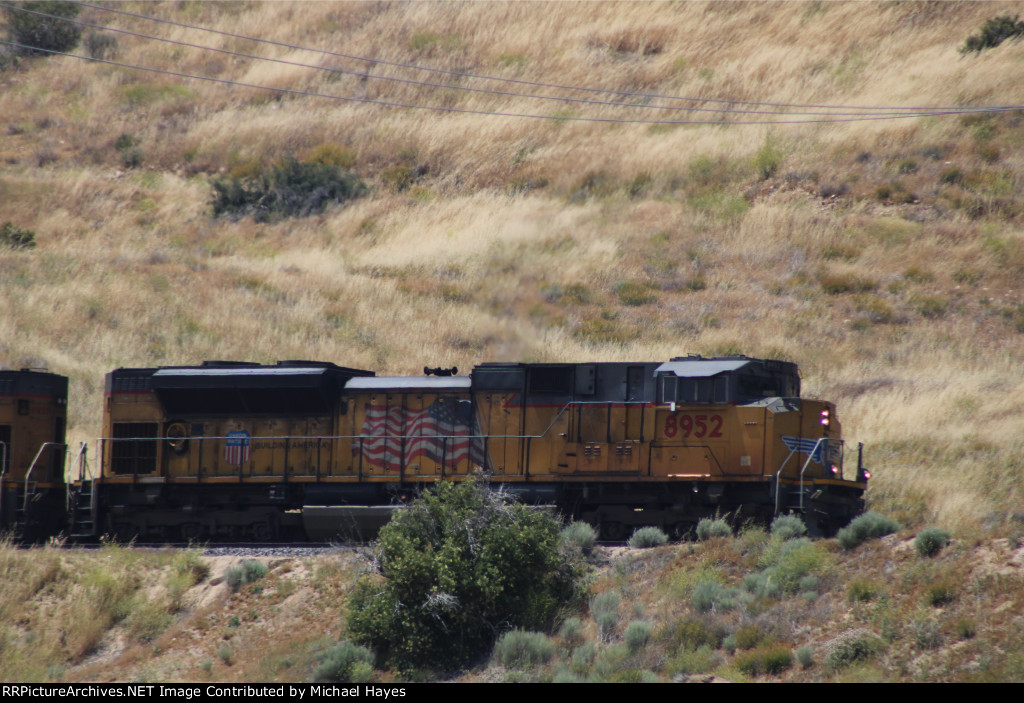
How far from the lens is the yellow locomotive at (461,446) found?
647 inches

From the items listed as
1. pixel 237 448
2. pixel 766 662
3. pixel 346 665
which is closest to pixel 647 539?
pixel 766 662

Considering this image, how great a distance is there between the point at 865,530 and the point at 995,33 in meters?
34.2

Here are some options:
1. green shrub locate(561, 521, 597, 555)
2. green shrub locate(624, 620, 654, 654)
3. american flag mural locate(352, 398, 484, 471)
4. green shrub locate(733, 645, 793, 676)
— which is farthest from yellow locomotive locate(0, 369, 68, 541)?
green shrub locate(733, 645, 793, 676)

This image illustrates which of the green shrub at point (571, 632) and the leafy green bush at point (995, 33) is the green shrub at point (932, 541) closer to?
the green shrub at point (571, 632)

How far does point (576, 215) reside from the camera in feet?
115

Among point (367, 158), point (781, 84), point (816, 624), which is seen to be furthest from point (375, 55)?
point (816, 624)

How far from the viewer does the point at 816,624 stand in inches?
486

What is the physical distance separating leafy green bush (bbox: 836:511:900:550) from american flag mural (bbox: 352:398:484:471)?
645cm

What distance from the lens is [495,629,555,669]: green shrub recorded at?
13.1 m

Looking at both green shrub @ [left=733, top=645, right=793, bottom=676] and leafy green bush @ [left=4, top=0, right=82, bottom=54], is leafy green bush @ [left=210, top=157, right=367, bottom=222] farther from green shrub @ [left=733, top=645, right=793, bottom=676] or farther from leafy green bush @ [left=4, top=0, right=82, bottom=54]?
green shrub @ [left=733, top=645, right=793, bottom=676]

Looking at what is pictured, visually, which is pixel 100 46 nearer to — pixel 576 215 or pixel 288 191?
pixel 288 191

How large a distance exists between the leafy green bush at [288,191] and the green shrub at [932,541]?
31.0m
